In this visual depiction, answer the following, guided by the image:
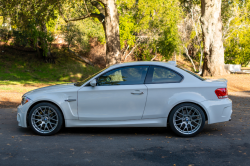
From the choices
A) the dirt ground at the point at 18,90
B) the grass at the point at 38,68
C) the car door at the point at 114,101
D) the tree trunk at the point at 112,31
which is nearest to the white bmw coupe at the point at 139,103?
the car door at the point at 114,101

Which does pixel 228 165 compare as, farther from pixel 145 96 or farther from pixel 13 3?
pixel 13 3

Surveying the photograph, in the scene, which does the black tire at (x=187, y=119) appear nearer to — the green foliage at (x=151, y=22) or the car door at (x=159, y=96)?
the car door at (x=159, y=96)

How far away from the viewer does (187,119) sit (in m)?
5.84

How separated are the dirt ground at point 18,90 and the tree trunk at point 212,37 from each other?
1.13 meters

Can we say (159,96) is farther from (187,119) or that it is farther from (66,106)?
(66,106)

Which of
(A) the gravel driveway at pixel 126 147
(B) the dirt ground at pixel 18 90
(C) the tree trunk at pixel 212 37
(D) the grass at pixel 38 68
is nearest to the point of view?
(A) the gravel driveway at pixel 126 147

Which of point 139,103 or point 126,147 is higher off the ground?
point 139,103

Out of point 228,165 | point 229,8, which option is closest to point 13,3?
point 228,165

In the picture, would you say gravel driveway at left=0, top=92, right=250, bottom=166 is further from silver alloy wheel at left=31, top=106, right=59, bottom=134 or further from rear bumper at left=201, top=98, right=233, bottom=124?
rear bumper at left=201, top=98, right=233, bottom=124

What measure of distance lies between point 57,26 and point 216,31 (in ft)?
59.0

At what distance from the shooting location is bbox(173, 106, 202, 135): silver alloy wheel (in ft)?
19.2

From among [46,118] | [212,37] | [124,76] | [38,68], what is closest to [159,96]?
[124,76]

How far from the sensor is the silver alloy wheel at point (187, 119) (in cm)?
584

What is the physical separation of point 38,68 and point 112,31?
1785 cm
